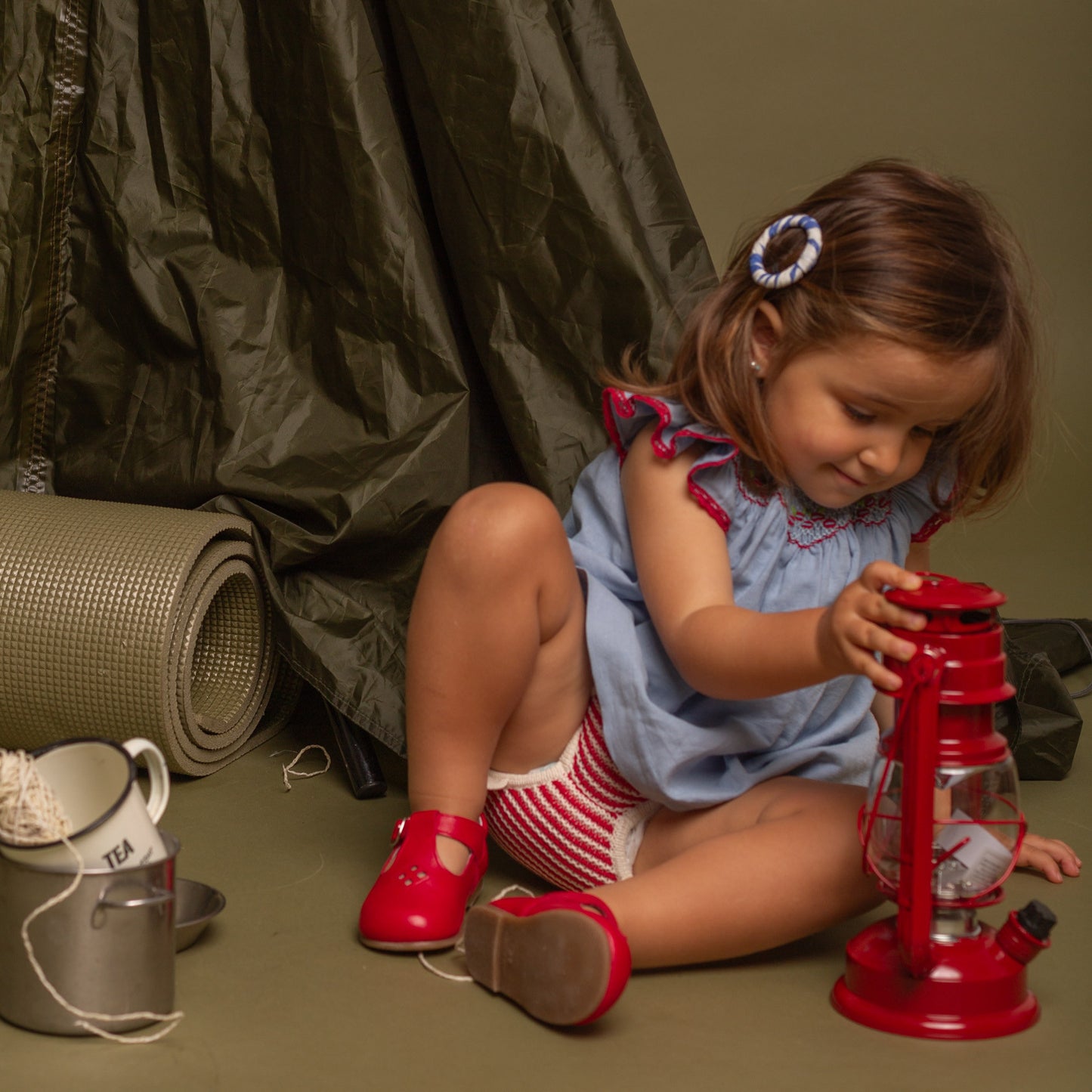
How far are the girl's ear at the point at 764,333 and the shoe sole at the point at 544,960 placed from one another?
1.72ft

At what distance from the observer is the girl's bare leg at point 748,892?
3.90 ft

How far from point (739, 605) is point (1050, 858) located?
0.41 metres

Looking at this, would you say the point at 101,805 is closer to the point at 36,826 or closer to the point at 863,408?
the point at 36,826

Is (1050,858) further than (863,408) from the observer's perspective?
Yes

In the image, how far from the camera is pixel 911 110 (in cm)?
303

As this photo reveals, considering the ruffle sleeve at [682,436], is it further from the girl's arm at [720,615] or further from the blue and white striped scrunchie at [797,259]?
the blue and white striped scrunchie at [797,259]

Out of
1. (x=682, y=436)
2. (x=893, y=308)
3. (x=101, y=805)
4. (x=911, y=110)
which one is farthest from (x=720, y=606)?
(x=911, y=110)

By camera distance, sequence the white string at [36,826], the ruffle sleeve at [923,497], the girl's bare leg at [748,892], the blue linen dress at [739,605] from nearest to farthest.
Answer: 1. the white string at [36,826]
2. the girl's bare leg at [748,892]
3. the blue linen dress at [739,605]
4. the ruffle sleeve at [923,497]

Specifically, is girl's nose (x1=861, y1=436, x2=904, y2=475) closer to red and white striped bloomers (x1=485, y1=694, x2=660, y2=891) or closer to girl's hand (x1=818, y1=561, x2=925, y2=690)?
girl's hand (x1=818, y1=561, x2=925, y2=690)

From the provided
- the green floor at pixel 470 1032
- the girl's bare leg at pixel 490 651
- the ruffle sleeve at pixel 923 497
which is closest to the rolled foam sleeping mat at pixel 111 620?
the green floor at pixel 470 1032

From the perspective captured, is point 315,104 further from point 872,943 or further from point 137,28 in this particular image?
point 872,943

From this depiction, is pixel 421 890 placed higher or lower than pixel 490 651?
lower

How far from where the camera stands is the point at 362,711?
5.37 ft

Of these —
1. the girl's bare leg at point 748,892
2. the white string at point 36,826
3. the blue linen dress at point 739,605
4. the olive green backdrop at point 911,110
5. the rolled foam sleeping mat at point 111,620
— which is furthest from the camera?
the olive green backdrop at point 911,110
